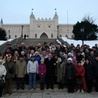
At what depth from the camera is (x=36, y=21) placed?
112m

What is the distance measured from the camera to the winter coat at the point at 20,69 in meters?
14.3

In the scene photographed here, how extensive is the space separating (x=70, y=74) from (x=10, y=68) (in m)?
2.59

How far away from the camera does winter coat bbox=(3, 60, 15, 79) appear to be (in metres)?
13.8

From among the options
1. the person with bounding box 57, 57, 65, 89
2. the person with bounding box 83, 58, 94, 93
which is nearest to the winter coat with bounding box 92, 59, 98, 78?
the person with bounding box 83, 58, 94, 93

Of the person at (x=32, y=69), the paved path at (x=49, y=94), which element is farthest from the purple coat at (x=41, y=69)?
the paved path at (x=49, y=94)

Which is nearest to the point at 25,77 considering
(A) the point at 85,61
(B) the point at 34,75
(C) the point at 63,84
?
(B) the point at 34,75

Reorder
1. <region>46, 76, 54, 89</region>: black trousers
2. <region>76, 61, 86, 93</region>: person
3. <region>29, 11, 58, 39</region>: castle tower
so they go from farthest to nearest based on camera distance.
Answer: <region>29, 11, 58, 39</region>: castle tower < <region>46, 76, 54, 89</region>: black trousers < <region>76, 61, 86, 93</region>: person

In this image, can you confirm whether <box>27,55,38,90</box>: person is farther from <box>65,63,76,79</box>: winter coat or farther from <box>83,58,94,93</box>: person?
<box>83,58,94,93</box>: person

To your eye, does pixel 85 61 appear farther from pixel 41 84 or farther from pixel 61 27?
pixel 61 27

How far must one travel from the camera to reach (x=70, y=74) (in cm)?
1413

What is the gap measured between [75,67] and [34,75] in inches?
72.5

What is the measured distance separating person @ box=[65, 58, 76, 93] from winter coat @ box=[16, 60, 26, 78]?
189 cm

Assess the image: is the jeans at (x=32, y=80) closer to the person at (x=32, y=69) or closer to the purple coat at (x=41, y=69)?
the person at (x=32, y=69)

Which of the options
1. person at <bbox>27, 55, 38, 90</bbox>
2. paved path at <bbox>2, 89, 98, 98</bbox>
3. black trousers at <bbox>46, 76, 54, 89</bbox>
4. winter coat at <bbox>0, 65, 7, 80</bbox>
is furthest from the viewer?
black trousers at <bbox>46, 76, 54, 89</bbox>
